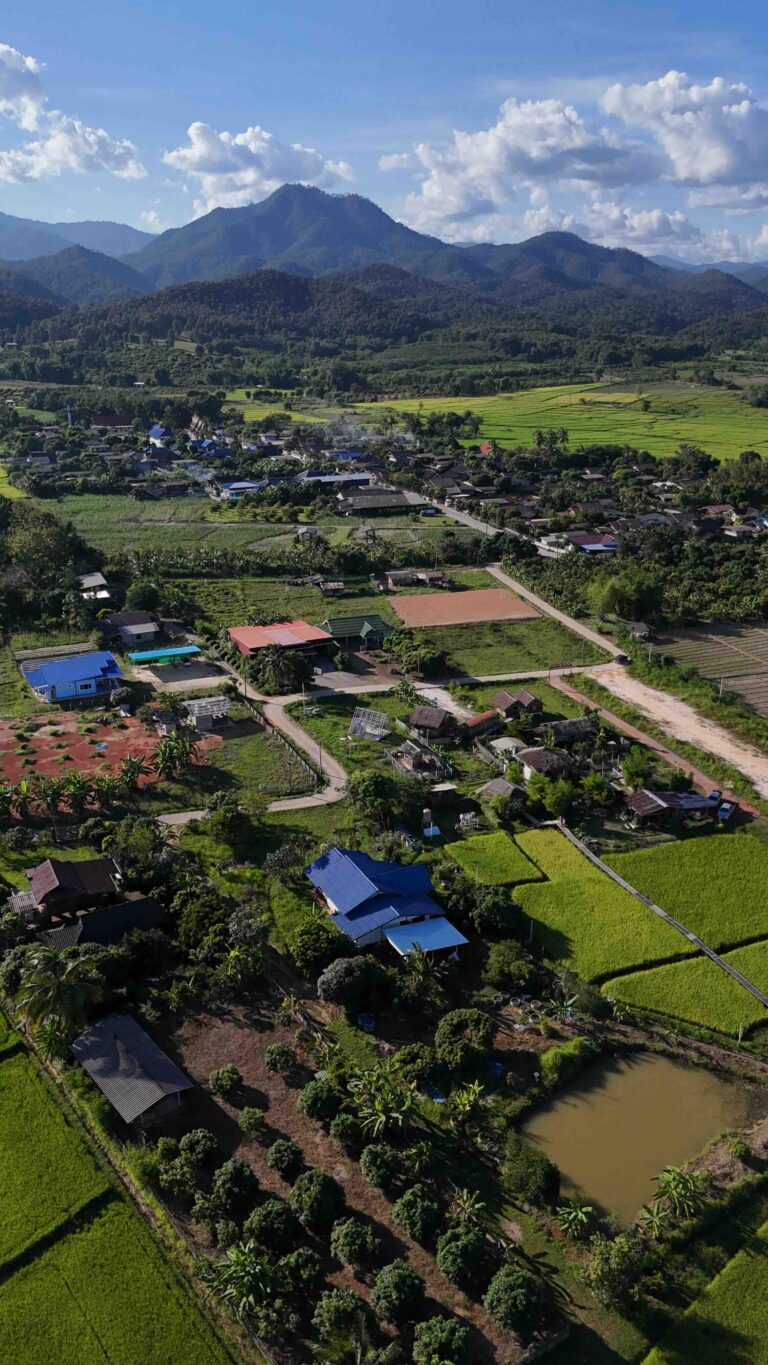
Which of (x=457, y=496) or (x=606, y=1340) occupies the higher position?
(x=457, y=496)

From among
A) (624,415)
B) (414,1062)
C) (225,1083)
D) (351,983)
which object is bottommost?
(414,1062)

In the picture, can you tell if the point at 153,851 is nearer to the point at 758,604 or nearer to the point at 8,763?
the point at 8,763

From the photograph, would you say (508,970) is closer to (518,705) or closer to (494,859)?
(494,859)

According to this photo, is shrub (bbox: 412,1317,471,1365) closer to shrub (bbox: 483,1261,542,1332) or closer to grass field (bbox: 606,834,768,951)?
shrub (bbox: 483,1261,542,1332)

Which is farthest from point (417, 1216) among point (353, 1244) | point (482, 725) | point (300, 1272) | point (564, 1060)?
point (482, 725)

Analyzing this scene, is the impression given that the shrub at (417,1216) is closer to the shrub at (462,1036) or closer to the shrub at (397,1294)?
the shrub at (397,1294)

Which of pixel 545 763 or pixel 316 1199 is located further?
pixel 545 763

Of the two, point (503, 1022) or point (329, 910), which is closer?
point (503, 1022)

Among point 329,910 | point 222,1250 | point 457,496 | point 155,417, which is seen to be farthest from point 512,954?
point 155,417
